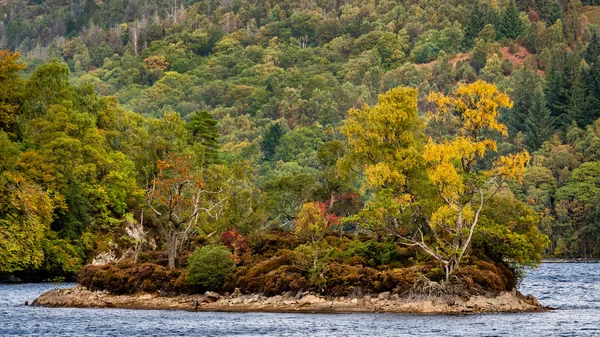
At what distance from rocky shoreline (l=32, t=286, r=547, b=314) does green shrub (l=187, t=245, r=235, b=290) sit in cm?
110

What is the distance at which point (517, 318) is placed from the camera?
224 ft

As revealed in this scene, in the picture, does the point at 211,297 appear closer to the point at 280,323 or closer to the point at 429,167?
the point at 280,323

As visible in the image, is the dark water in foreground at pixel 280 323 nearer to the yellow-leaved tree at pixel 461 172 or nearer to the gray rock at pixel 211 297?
the gray rock at pixel 211 297

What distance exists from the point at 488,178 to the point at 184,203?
1065 inches

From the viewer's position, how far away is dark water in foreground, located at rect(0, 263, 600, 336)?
61.1 m

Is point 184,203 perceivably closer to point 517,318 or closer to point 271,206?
point 271,206

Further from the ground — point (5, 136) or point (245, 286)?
point (5, 136)

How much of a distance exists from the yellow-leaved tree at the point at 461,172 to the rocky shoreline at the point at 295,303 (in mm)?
2718

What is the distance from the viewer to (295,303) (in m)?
75.2

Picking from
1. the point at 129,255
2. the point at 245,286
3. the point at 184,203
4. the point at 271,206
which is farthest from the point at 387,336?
the point at 129,255

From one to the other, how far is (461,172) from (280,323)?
771 inches

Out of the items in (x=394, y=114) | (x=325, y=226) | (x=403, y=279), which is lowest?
(x=403, y=279)

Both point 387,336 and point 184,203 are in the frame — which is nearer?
point 387,336


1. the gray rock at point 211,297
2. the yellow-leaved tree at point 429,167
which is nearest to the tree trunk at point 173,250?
the gray rock at point 211,297
